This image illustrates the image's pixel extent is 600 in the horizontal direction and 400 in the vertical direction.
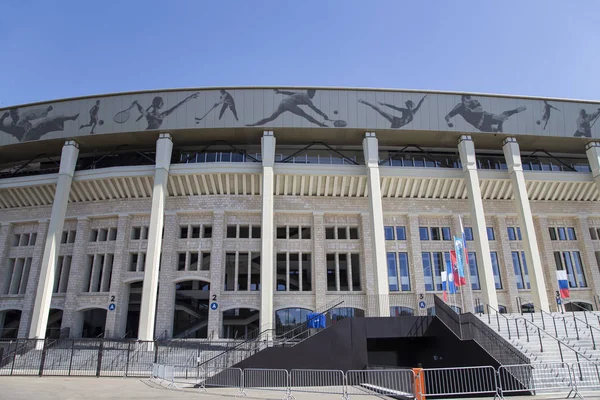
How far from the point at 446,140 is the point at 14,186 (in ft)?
114

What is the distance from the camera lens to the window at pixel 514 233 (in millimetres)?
33281

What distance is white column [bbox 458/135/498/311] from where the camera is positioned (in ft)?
88.0

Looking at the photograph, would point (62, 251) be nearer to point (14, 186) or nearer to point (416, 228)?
point (14, 186)

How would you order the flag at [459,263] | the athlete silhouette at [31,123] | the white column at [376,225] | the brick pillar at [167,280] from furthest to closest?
the athlete silhouette at [31,123] < the brick pillar at [167,280] < the white column at [376,225] < the flag at [459,263]

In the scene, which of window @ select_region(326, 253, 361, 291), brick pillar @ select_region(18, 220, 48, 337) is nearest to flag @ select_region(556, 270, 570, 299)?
window @ select_region(326, 253, 361, 291)

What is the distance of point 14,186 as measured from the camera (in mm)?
32719

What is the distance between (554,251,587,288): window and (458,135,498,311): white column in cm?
862

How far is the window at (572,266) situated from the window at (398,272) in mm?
12448

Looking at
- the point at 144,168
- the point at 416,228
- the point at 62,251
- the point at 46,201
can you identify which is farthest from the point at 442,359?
the point at 46,201

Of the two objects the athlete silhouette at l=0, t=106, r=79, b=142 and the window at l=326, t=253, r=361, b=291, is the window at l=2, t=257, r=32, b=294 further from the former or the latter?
the window at l=326, t=253, r=361, b=291

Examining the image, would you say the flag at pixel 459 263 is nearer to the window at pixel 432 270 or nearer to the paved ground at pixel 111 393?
the window at pixel 432 270

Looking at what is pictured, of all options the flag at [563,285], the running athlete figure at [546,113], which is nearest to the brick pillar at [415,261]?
the flag at [563,285]

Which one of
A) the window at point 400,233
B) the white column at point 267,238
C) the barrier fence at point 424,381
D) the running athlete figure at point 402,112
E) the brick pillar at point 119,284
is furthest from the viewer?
the window at point 400,233

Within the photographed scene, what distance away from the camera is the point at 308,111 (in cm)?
3005
